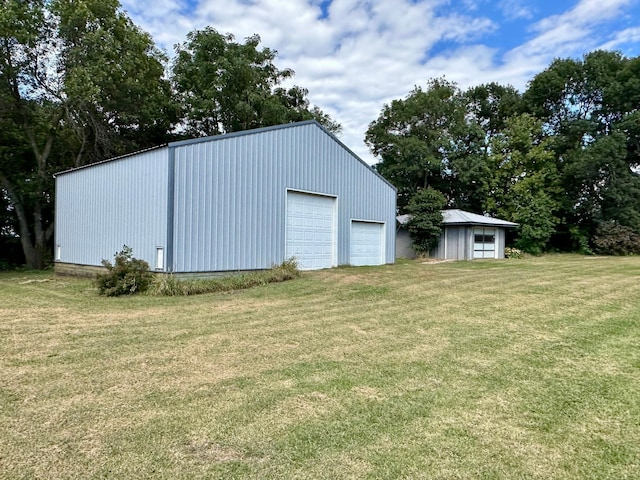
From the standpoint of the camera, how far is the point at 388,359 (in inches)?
172

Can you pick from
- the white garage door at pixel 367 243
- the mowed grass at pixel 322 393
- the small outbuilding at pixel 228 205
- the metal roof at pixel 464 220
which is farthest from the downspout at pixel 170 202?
the metal roof at pixel 464 220

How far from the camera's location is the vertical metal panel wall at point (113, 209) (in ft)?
33.5

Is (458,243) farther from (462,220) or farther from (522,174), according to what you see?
(522,174)

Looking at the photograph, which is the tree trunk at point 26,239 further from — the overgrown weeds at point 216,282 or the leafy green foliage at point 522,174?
the leafy green foliage at point 522,174

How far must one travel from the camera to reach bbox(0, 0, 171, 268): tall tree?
16.0m

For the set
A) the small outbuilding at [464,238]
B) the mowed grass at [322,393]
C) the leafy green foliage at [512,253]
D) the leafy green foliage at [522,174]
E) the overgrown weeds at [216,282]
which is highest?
the leafy green foliage at [522,174]

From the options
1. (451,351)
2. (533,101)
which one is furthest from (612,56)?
(451,351)

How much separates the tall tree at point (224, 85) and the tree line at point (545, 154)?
950 cm

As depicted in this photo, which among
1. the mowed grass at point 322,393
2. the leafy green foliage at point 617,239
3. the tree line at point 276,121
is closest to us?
the mowed grass at point 322,393

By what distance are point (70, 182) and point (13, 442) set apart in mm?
14132

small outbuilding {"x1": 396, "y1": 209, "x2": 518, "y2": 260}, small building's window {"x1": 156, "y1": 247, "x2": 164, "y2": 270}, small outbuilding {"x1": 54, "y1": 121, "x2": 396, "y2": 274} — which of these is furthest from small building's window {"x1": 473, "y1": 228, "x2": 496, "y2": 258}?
small building's window {"x1": 156, "y1": 247, "x2": 164, "y2": 270}

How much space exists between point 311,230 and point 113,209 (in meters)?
6.16

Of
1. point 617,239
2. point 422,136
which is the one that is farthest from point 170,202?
point 617,239

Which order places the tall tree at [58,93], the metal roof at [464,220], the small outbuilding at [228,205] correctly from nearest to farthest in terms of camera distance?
1. the small outbuilding at [228,205]
2. the tall tree at [58,93]
3. the metal roof at [464,220]
